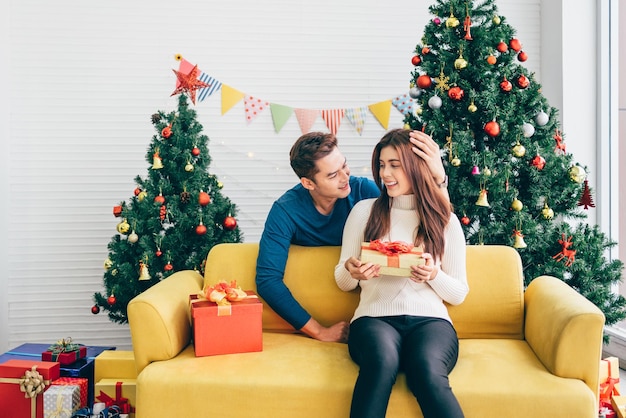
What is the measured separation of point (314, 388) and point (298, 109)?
7.13ft

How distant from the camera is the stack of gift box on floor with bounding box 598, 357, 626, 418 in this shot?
2270mm

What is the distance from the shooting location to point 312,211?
2562 mm

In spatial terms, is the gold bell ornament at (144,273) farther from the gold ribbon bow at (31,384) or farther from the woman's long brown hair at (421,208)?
the woman's long brown hair at (421,208)

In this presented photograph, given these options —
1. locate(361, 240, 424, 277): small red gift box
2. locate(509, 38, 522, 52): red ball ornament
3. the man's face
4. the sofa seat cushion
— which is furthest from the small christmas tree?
locate(509, 38, 522, 52): red ball ornament

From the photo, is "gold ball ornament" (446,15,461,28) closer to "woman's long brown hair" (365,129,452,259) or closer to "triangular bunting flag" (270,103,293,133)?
"woman's long brown hair" (365,129,452,259)

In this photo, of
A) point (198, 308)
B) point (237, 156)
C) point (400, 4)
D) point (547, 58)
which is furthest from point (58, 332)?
point (547, 58)

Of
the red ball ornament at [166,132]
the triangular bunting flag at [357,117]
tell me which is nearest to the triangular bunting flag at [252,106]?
the triangular bunting flag at [357,117]

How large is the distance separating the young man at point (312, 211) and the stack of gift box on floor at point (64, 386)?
0.73m

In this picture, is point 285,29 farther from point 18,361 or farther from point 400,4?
point 18,361

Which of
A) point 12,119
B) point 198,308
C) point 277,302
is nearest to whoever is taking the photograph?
point 198,308

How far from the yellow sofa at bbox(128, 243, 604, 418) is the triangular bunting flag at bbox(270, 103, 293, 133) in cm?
143

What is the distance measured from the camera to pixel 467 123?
287cm

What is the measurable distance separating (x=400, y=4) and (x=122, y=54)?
1749 mm

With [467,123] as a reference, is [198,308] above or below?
below
